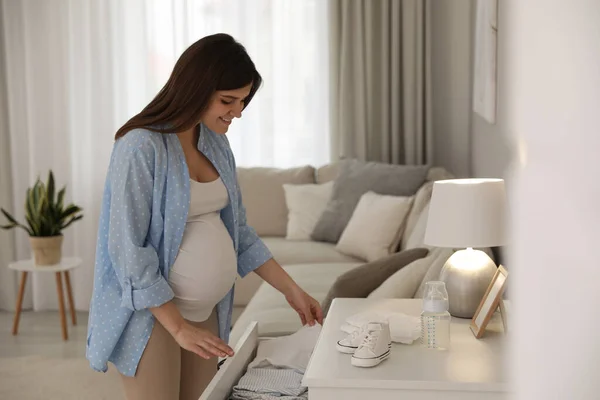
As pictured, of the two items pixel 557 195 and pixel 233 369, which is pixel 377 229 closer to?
pixel 233 369

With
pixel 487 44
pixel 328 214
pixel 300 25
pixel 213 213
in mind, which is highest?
pixel 300 25

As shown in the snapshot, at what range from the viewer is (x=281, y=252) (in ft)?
13.7

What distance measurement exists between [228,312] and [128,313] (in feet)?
0.95

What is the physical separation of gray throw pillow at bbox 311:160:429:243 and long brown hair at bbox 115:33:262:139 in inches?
107

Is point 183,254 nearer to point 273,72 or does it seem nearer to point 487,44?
point 487,44

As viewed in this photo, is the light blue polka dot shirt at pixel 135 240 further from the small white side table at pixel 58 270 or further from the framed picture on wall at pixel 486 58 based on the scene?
the small white side table at pixel 58 270

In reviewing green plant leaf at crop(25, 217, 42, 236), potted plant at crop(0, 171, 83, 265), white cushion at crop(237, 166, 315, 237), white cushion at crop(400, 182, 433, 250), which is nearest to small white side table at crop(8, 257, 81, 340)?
potted plant at crop(0, 171, 83, 265)

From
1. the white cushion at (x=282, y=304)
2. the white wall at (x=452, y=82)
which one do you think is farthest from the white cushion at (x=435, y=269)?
the white wall at (x=452, y=82)

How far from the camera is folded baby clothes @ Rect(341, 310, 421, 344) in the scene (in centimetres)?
A: 169

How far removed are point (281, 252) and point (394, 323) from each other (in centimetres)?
242

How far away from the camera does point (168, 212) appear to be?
154 cm

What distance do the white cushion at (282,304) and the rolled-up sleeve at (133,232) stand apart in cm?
119

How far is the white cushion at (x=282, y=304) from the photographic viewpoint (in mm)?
2727

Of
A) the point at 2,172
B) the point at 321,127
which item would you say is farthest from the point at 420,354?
the point at 2,172
